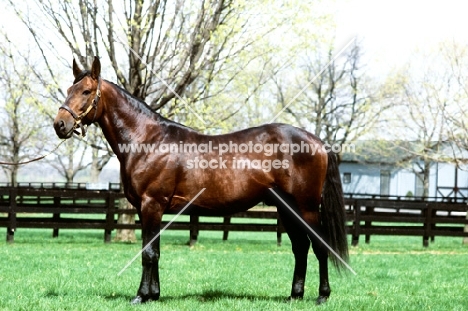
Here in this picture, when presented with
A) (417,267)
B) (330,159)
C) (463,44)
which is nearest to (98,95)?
(330,159)

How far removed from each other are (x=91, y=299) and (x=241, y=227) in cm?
912

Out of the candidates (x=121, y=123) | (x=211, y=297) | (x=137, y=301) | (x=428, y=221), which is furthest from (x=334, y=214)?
(x=428, y=221)

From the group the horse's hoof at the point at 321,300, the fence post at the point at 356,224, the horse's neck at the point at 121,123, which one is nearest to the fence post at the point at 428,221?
the fence post at the point at 356,224

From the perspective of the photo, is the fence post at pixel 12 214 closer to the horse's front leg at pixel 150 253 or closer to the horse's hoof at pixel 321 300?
the horse's front leg at pixel 150 253

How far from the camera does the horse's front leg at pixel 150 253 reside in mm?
5941

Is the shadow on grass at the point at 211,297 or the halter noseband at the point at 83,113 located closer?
the halter noseband at the point at 83,113

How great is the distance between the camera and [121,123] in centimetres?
623

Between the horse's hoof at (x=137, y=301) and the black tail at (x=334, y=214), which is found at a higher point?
the black tail at (x=334, y=214)

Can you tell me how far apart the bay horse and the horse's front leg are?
0.03 feet

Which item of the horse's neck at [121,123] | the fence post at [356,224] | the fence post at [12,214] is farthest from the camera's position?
the fence post at [356,224]

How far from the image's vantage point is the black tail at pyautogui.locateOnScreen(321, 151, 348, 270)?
250 inches

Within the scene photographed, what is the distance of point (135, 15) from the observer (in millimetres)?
13133

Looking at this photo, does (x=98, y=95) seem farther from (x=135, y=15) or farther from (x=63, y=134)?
(x=135, y=15)

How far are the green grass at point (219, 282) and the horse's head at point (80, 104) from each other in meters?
1.80
